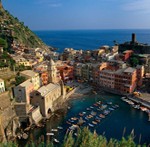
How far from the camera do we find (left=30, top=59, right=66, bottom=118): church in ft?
121

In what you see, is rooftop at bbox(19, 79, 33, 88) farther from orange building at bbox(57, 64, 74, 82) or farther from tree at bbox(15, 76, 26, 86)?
orange building at bbox(57, 64, 74, 82)

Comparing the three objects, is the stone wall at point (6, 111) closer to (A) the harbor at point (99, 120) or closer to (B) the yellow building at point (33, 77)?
(A) the harbor at point (99, 120)

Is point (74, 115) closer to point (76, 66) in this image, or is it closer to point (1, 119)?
point (1, 119)

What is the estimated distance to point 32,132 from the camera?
106ft

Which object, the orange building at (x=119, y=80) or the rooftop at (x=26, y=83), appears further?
the orange building at (x=119, y=80)

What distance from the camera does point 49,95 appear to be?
1523 inches

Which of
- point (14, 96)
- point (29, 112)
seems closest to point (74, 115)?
point (29, 112)

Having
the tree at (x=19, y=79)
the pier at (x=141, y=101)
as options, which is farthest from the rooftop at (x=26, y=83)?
the pier at (x=141, y=101)

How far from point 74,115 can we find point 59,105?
4.77 meters

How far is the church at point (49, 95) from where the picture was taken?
36.9 m

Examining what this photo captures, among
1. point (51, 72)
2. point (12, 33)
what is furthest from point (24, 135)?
point (12, 33)

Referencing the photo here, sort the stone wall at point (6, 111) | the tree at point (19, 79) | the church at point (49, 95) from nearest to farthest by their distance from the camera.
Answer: the stone wall at point (6, 111)
the church at point (49, 95)
the tree at point (19, 79)

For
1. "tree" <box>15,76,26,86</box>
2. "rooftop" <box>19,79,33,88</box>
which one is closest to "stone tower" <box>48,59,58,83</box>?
"rooftop" <box>19,79,33,88</box>

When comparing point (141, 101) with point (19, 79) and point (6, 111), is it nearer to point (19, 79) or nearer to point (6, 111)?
point (19, 79)
